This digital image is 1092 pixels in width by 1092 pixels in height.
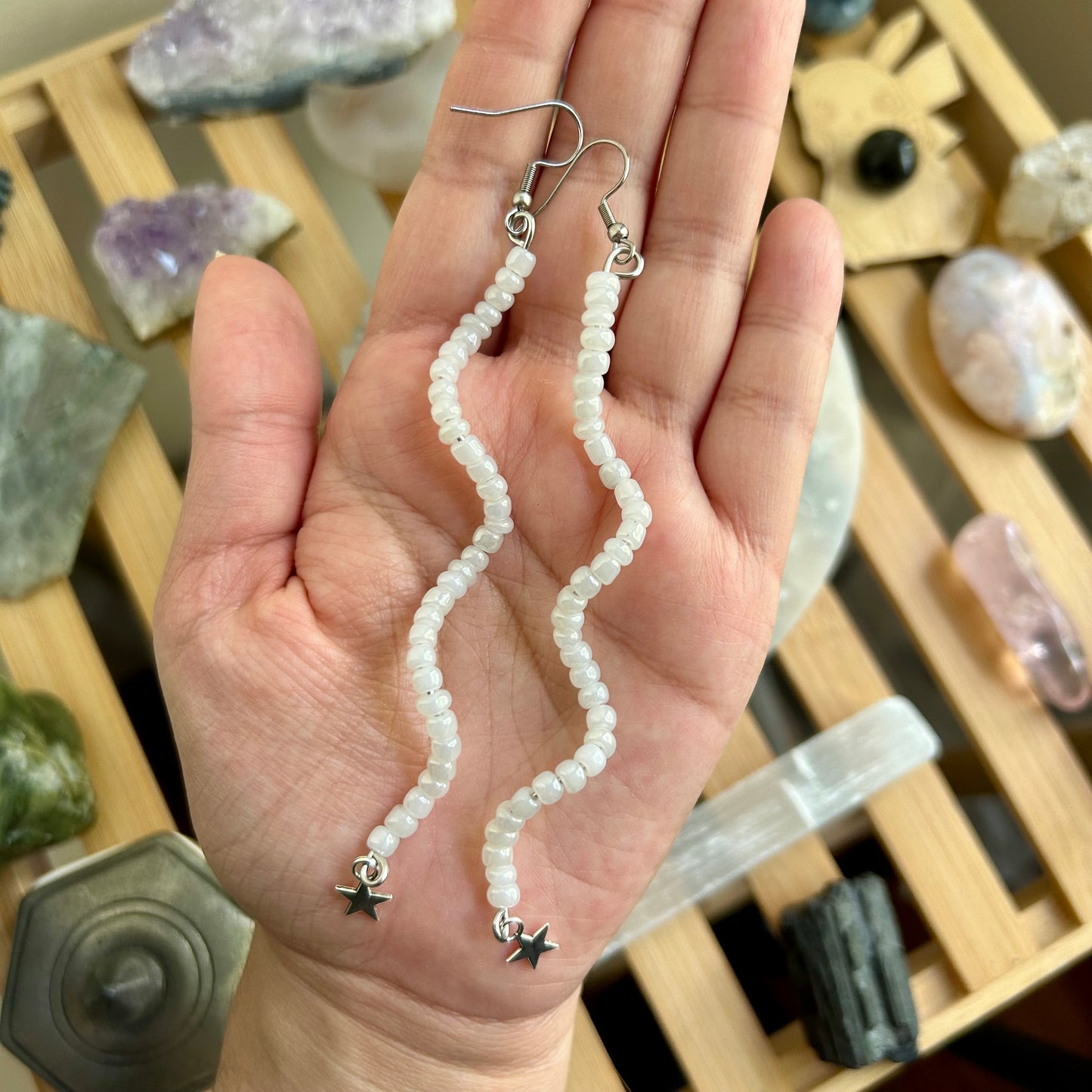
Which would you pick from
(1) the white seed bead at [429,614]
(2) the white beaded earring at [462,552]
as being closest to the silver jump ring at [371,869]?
(2) the white beaded earring at [462,552]

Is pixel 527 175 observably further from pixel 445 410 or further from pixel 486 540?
pixel 486 540

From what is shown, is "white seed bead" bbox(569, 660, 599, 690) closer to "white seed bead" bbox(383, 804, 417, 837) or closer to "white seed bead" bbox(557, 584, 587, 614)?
"white seed bead" bbox(557, 584, 587, 614)

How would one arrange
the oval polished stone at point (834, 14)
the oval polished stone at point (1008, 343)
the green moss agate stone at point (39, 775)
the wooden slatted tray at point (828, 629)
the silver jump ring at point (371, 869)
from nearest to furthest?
1. the silver jump ring at point (371, 869)
2. the green moss agate stone at point (39, 775)
3. the wooden slatted tray at point (828, 629)
4. the oval polished stone at point (1008, 343)
5. the oval polished stone at point (834, 14)

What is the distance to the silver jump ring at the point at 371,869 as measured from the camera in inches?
34.5

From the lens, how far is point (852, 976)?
105 cm

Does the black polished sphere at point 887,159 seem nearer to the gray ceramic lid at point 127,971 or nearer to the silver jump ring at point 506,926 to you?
the silver jump ring at point 506,926

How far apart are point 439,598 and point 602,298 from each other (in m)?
0.32

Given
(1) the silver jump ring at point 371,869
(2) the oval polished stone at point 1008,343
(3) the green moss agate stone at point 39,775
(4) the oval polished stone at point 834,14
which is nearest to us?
(1) the silver jump ring at point 371,869

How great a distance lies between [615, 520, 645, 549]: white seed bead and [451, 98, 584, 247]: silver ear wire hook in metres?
0.31

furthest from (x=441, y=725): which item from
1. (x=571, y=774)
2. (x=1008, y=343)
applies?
(x=1008, y=343)

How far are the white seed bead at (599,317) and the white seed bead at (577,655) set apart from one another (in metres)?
0.29

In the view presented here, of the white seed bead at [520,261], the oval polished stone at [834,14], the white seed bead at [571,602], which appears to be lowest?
the white seed bead at [571,602]

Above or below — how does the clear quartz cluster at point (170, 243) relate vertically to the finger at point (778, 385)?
above

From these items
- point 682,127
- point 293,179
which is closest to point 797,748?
point 682,127
